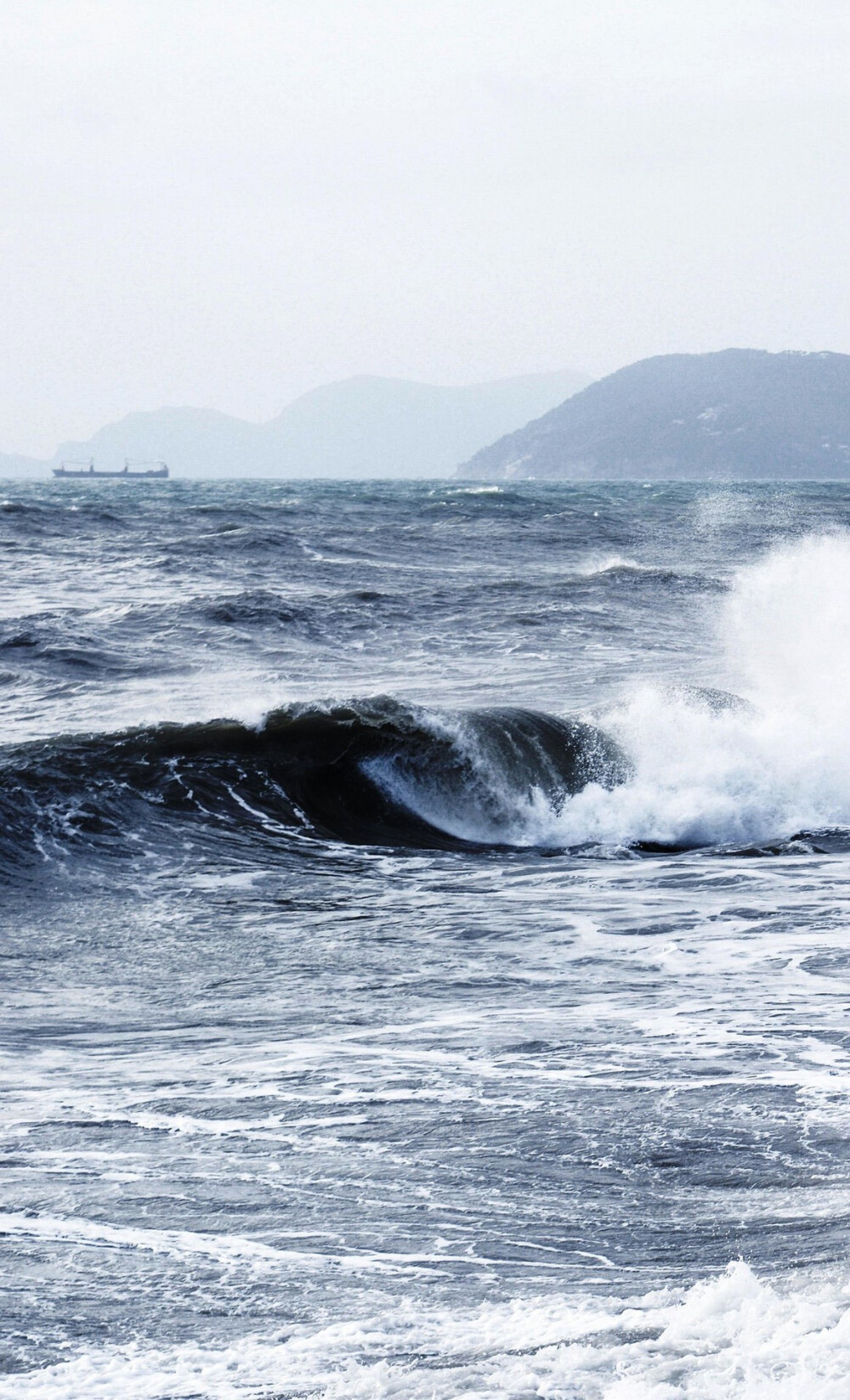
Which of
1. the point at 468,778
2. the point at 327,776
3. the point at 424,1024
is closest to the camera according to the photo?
the point at 424,1024

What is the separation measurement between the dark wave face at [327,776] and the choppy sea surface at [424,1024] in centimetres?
4

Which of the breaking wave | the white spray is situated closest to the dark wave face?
the breaking wave

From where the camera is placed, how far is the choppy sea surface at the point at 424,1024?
3.55 metres

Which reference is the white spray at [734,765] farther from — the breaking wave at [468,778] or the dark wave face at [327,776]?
the dark wave face at [327,776]

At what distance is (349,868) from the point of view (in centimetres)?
1012

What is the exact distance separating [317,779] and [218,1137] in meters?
7.24

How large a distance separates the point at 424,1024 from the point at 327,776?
235 inches

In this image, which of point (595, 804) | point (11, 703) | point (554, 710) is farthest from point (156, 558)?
point (595, 804)

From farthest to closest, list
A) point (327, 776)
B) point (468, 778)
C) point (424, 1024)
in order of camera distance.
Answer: point (327, 776) < point (468, 778) < point (424, 1024)

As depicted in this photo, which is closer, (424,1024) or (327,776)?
(424,1024)

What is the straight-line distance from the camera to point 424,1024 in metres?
6.32

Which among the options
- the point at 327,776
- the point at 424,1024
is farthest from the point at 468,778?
the point at 424,1024

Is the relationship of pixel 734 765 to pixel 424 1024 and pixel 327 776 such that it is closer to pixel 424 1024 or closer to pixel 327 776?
pixel 327 776

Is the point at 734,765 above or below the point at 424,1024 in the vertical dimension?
above
